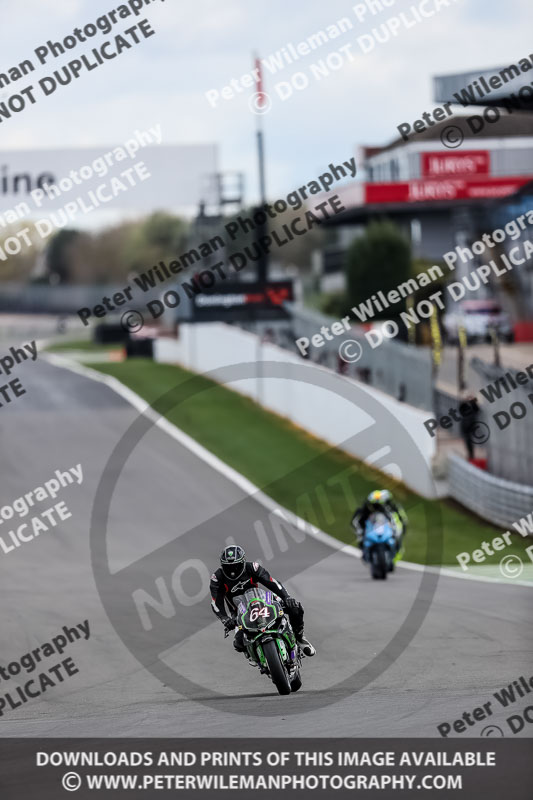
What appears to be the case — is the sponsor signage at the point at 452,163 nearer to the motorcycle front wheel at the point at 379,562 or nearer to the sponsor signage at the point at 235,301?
the sponsor signage at the point at 235,301

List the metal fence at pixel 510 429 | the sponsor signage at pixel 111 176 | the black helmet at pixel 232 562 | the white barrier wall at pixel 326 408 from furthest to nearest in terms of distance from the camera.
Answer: the sponsor signage at pixel 111 176
the white barrier wall at pixel 326 408
the metal fence at pixel 510 429
the black helmet at pixel 232 562

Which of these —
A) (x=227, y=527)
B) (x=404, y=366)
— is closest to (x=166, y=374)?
(x=404, y=366)

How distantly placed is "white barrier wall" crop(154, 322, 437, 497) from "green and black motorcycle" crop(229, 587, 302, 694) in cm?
1779

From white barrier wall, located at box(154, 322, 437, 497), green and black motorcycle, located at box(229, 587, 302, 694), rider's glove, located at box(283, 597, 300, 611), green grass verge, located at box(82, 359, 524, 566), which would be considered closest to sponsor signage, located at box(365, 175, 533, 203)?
white barrier wall, located at box(154, 322, 437, 497)

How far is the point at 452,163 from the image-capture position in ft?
218

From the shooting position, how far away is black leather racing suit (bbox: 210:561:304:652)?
10516 millimetres

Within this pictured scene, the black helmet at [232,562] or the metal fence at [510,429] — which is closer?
the black helmet at [232,562]

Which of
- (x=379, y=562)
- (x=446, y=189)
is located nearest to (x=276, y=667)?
(x=379, y=562)

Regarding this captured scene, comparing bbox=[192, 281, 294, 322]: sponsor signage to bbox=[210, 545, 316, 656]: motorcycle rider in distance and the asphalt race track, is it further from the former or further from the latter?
bbox=[210, 545, 316, 656]: motorcycle rider in distance

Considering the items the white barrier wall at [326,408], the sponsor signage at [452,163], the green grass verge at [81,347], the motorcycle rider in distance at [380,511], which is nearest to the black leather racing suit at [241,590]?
the motorcycle rider in distance at [380,511]

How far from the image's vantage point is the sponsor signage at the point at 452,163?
66.5 m

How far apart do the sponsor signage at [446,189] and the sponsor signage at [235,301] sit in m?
30.8

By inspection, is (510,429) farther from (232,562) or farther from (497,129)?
(497,129)

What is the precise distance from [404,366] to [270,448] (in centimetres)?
485
